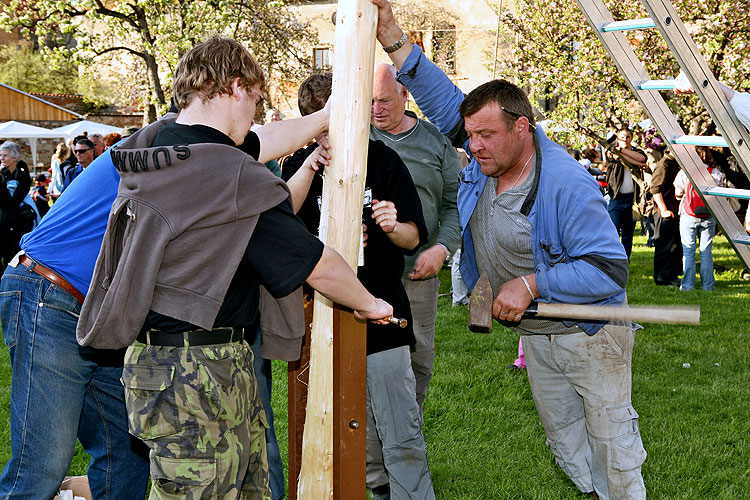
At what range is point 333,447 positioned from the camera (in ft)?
9.67

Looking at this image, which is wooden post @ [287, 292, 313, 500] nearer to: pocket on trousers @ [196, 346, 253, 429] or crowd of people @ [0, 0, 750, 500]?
crowd of people @ [0, 0, 750, 500]

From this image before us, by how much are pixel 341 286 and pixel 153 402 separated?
74 centimetres

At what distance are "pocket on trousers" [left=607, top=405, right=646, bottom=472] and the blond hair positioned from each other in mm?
2257

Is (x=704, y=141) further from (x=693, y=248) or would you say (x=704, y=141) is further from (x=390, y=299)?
(x=693, y=248)

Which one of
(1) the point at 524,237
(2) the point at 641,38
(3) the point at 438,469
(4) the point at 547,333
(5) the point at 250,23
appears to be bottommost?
(3) the point at 438,469

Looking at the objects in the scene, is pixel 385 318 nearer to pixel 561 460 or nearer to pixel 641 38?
pixel 561 460

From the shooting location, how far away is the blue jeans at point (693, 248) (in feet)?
35.2

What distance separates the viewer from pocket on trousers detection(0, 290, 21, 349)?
312 cm

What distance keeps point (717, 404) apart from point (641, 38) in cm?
1026

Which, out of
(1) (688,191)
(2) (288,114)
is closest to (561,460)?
(1) (688,191)

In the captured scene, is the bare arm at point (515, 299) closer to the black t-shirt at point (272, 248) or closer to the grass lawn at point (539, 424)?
the black t-shirt at point (272, 248)

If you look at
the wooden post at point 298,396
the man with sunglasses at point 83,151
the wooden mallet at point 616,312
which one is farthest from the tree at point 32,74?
the wooden mallet at point 616,312

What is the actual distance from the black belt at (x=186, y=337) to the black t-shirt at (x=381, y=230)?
1220 mm

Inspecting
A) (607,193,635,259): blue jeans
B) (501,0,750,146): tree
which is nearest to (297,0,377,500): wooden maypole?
(607,193,635,259): blue jeans
